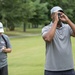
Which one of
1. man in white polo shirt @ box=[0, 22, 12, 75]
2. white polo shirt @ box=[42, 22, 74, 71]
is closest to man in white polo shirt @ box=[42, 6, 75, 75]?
white polo shirt @ box=[42, 22, 74, 71]

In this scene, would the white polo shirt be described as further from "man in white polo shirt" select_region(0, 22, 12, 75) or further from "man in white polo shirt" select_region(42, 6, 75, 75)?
"man in white polo shirt" select_region(0, 22, 12, 75)

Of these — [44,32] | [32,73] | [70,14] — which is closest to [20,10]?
[70,14]

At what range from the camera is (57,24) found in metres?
4.73

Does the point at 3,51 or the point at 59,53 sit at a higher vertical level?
the point at 59,53

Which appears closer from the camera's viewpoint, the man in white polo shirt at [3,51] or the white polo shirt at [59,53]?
the white polo shirt at [59,53]

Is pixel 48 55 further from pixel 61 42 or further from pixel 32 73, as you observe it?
pixel 32 73

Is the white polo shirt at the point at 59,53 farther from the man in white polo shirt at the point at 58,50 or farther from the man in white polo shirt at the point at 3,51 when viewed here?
the man in white polo shirt at the point at 3,51

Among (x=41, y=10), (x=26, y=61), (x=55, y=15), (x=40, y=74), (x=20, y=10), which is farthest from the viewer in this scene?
(x=41, y=10)

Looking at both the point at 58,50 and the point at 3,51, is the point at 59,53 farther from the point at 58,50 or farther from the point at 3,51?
the point at 3,51

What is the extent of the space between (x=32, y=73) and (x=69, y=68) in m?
6.55

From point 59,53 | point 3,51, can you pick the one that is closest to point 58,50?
point 59,53

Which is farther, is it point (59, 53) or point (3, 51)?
point (3, 51)

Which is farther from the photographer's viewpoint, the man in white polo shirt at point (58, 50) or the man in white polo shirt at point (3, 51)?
the man in white polo shirt at point (3, 51)

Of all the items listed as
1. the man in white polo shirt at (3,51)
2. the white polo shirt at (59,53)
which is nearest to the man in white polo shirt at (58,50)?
the white polo shirt at (59,53)
